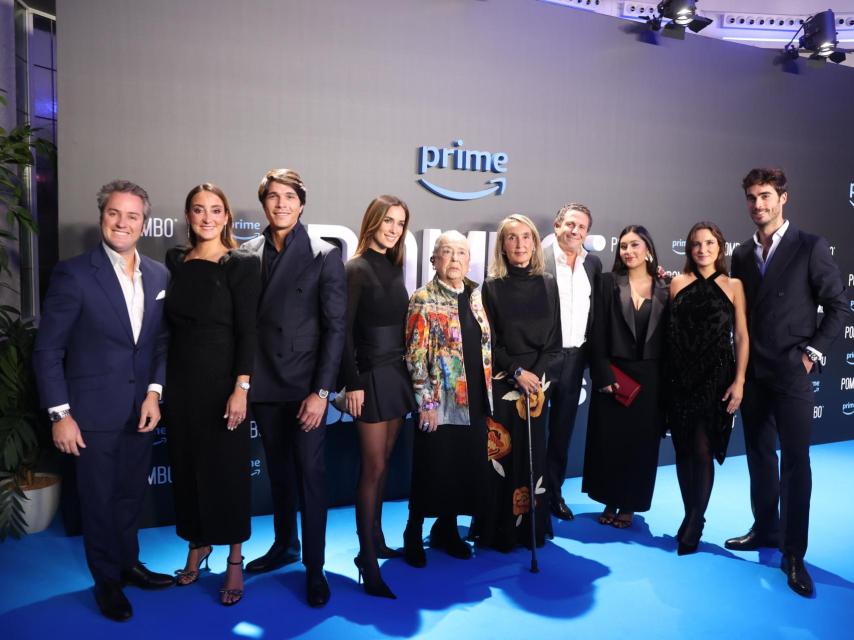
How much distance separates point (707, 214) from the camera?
5.40 m

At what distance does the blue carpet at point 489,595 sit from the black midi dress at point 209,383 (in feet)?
1.28

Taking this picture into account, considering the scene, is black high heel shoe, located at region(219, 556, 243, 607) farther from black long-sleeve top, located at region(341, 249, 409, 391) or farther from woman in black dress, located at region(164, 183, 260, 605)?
black long-sleeve top, located at region(341, 249, 409, 391)

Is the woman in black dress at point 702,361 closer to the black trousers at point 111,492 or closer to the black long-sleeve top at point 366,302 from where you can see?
the black long-sleeve top at point 366,302

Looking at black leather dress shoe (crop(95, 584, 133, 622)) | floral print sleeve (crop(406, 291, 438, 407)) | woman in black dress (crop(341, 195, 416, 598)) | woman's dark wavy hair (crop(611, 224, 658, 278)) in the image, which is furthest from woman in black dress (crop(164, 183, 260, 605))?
woman's dark wavy hair (crop(611, 224, 658, 278))

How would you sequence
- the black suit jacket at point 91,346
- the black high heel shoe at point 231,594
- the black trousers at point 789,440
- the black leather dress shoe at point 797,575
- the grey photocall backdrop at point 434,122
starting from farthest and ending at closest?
the grey photocall backdrop at point 434,122 → the black trousers at point 789,440 → the black leather dress shoe at point 797,575 → the black high heel shoe at point 231,594 → the black suit jacket at point 91,346

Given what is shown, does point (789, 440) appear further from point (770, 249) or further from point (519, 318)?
point (519, 318)

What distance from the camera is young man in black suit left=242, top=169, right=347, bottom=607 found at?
2795 millimetres

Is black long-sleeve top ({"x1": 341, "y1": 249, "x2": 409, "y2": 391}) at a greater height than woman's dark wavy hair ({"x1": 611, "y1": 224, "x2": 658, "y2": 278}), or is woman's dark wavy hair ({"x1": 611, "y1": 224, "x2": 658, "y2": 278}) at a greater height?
woman's dark wavy hair ({"x1": 611, "y1": 224, "x2": 658, "y2": 278})

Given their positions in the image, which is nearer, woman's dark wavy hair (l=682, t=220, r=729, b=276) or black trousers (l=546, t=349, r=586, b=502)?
woman's dark wavy hair (l=682, t=220, r=729, b=276)

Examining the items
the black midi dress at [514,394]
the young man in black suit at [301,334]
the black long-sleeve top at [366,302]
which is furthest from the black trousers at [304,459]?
the black midi dress at [514,394]

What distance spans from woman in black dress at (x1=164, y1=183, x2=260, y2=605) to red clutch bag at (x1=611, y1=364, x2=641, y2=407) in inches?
79.7

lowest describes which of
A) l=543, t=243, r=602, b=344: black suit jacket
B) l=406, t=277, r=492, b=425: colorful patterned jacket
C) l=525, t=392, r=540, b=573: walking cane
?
l=525, t=392, r=540, b=573: walking cane

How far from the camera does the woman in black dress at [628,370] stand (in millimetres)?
3654

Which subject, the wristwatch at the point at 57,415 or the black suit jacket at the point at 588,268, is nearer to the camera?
the wristwatch at the point at 57,415
